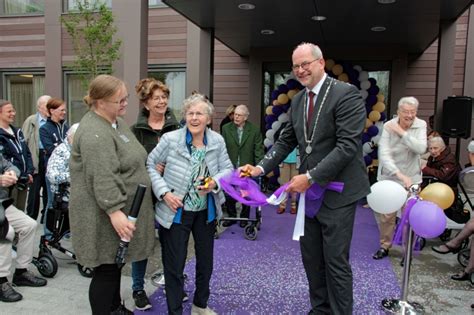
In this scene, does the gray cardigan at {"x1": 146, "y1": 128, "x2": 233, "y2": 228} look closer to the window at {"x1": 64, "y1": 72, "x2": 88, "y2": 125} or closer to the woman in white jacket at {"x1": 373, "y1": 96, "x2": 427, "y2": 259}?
the woman in white jacket at {"x1": 373, "y1": 96, "x2": 427, "y2": 259}

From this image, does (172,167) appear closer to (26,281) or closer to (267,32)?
(26,281)

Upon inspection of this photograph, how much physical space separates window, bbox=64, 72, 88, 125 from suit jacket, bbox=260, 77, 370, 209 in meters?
10.1

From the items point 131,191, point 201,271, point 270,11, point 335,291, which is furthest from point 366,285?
point 270,11

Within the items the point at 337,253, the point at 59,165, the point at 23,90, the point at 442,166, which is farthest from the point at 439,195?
the point at 23,90

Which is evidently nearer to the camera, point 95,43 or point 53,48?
point 95,43

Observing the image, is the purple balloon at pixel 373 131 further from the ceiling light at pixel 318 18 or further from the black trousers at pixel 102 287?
the black trousers at pixel 102 287

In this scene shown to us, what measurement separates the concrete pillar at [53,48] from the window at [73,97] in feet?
0.67

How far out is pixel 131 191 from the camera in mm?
2562

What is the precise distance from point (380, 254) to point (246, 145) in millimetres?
2359

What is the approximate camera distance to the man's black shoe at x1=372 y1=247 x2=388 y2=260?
4645 millimetres

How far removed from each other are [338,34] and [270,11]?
2377 millimetres

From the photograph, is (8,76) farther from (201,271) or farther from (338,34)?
(201,271)

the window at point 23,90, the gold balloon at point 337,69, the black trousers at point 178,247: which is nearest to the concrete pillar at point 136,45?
the gold balloon at point 337,69

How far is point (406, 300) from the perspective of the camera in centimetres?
328
